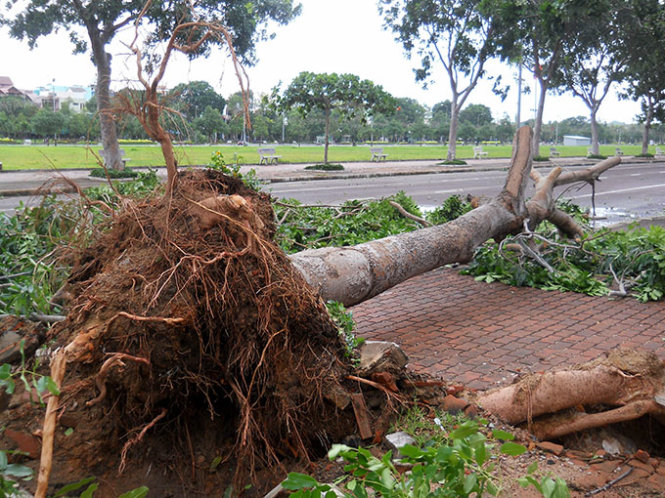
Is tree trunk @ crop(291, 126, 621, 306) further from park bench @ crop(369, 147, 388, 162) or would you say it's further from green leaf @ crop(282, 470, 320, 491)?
park bench @ crop(369, 147, 388, 162)

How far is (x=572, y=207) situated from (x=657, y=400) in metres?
6.93

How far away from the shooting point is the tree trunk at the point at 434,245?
14.0ft

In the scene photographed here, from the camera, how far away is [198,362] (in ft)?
9.38

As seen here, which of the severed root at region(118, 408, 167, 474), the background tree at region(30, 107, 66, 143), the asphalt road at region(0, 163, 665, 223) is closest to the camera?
the severed root at region(118, 408, 167, 474)

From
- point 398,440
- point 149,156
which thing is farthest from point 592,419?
point 149,156

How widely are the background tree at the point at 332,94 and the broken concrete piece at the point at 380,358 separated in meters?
19.7

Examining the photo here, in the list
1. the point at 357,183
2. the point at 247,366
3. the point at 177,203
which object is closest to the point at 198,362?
the point at 247,366

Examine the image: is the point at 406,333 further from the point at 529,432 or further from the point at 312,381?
the point at 312,381

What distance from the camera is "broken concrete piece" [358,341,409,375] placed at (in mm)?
3293

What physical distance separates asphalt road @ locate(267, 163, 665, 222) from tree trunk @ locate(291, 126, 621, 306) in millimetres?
4866

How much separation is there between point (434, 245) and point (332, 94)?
17845 millimetres

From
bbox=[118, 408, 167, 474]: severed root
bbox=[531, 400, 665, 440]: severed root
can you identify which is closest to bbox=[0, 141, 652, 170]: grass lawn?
bbox=[118, 408, 167, 474]: severed root

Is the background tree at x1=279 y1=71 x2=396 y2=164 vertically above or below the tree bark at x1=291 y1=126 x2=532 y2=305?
above

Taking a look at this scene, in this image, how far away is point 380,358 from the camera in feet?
10.9
